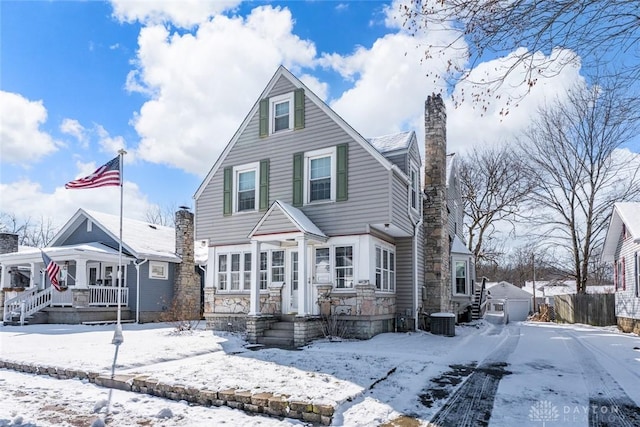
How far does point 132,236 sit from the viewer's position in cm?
2144

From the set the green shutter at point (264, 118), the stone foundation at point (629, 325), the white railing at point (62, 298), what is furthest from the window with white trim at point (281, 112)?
the stone foundation at point (629, 325)

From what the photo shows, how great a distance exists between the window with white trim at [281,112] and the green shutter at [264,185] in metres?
1.17

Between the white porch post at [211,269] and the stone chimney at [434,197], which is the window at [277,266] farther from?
the stone chimney at [434,197]

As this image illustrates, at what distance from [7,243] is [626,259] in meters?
28.8

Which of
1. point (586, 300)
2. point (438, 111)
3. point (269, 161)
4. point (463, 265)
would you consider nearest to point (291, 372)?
point (269, 161)

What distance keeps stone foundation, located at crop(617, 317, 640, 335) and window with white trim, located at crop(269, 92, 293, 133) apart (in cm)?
1447

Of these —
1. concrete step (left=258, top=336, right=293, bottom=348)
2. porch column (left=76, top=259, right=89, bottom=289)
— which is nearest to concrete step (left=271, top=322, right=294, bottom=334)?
concrete step (left=258, top=336, right=293, bottom=348)

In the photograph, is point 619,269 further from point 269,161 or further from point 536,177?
point 269,161

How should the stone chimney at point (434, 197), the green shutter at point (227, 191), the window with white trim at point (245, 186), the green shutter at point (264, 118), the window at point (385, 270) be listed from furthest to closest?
the stone chimney at point (434, 197) < the green shutter at point (227, 191) < the window with white trim at point (245, 186) < the green shutter at point (264, 118) < the window at point (385, 270)

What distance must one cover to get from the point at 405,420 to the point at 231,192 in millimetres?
11346

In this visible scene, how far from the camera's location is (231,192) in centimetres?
1541

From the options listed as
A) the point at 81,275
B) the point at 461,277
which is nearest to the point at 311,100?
the point at 461,277

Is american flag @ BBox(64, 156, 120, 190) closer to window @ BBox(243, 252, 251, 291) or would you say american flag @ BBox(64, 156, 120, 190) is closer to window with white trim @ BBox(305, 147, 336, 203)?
window @ BBox(243, 252, 251, 291)

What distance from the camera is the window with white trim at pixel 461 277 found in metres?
19.5
